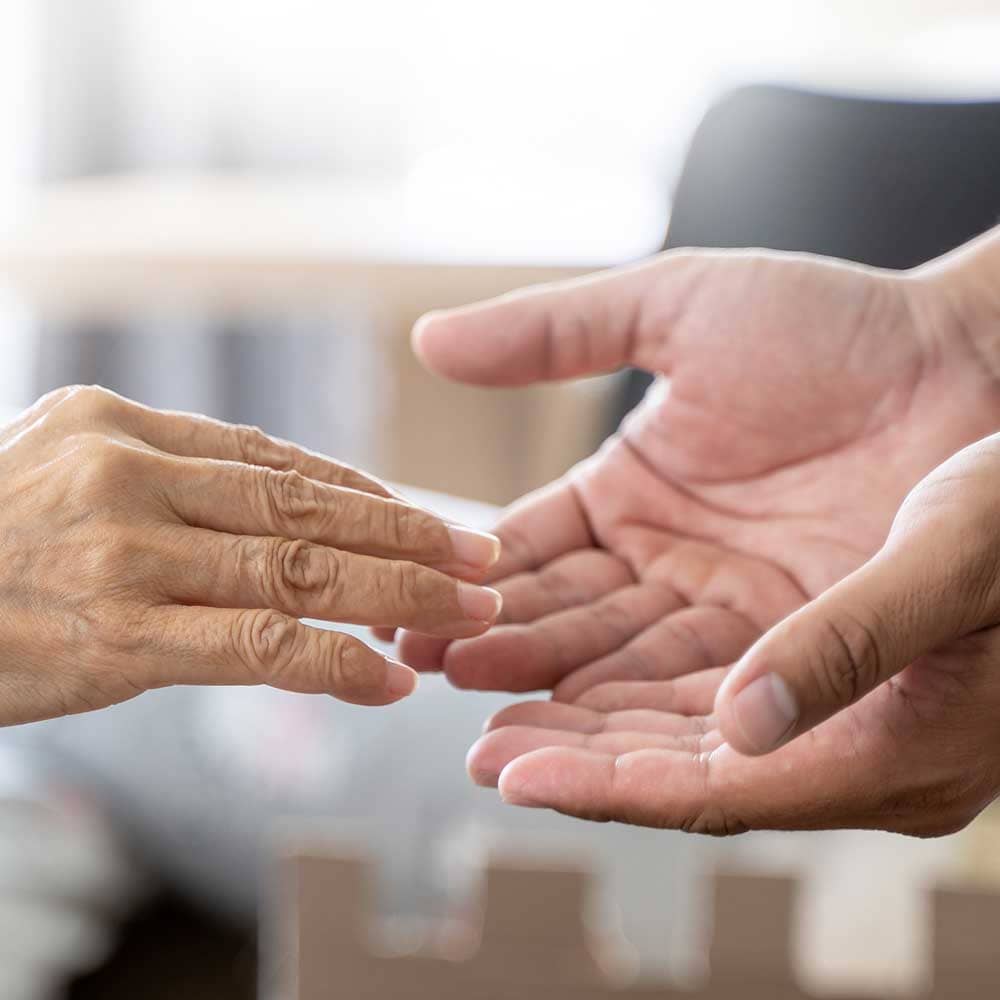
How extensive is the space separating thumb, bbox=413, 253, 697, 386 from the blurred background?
0.40m

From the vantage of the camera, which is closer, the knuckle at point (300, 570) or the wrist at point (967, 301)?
the knuckle at point (300, 570)

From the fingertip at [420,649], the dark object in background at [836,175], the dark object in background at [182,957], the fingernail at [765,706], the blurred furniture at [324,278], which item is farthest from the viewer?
the blurred furniture at [324,278]

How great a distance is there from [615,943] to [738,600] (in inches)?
14.5

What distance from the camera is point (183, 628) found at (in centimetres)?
66

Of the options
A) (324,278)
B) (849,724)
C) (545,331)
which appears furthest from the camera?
(324,278)

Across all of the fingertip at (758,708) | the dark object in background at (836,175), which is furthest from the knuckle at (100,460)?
the dark object in background at (836,175)

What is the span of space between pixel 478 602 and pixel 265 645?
12cm

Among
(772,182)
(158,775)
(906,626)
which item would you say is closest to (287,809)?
(158,775)

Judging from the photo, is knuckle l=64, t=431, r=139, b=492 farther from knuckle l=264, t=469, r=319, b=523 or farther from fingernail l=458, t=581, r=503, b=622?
fingernail l=458, t=581, r=503, b=622

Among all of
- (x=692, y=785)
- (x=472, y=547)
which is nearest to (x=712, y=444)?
(x=472, y=547)

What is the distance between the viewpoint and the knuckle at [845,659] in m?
0.53

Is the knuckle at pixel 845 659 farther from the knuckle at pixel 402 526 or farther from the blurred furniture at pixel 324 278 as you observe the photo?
the blurred furniture at pixel 324 278

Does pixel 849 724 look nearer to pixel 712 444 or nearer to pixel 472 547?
pixel 472 547

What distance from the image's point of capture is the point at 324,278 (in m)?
1.98
